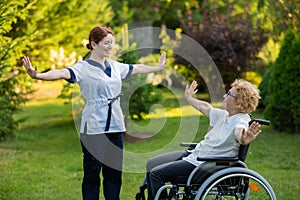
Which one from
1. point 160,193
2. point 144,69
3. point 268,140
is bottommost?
point 268,140

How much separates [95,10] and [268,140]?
214 inches

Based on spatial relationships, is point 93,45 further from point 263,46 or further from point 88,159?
point 263,46

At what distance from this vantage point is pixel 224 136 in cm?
404

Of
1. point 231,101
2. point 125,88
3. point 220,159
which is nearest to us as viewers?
point 220,159

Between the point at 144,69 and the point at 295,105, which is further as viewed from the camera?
the point at 295,105

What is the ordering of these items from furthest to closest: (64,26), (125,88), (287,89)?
(64,26) → (287,89) → (125,88)

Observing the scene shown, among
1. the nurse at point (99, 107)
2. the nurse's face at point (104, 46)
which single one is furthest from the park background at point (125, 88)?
the nurse's face at point (104, 46)

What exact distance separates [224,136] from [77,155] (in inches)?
156

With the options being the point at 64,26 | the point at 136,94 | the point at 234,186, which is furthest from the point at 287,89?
the point at 234,186

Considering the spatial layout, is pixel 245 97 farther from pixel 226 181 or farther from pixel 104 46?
pixel 104 46

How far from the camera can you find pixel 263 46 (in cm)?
1249

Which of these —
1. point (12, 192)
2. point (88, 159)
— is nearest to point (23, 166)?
point (12, 192)

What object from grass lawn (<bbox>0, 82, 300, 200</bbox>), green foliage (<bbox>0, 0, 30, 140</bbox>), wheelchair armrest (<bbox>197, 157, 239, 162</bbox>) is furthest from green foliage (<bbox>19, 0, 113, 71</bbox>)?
wheelchair armrest (<bbox>197, 157, 239, 162</bbox>)

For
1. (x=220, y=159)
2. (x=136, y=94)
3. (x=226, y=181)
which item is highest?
(x=220, y=159)
